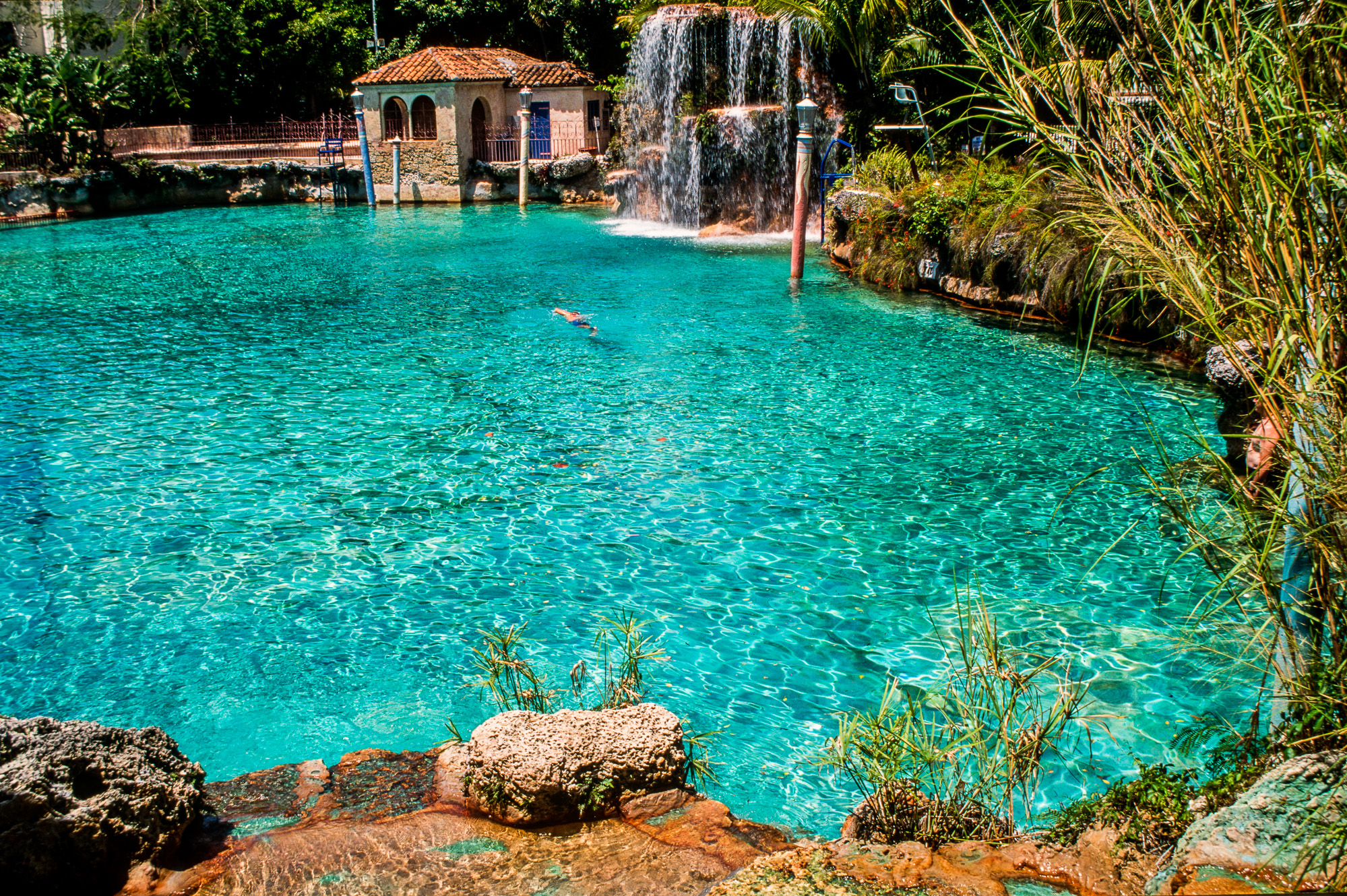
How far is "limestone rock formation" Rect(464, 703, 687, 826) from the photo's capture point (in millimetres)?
4234

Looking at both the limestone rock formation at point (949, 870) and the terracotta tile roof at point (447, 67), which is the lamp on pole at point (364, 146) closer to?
the terracotta tile roof at point (447, 67)

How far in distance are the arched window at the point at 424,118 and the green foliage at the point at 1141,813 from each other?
123 ft

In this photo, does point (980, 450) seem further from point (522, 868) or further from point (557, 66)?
point (557, 66)

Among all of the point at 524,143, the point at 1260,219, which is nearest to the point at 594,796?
the point at 1260,219

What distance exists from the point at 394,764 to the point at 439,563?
2.76 meters

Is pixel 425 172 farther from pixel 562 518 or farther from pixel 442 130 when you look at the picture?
pixel 562 518

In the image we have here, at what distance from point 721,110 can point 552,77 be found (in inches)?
485

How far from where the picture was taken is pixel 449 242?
25.4m

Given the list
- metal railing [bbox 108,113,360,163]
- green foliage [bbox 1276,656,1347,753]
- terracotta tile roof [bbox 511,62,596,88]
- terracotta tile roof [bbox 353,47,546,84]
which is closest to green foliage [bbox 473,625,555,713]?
green foliage [bbox 1276,656,1347,753]

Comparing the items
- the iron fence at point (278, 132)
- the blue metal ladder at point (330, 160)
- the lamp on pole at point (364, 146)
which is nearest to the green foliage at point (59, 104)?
the iron fence at point (278, 132)

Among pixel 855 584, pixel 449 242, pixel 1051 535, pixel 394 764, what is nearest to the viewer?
pixel 394 764

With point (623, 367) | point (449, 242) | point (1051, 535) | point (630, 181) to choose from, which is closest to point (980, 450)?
point (1051, 535)

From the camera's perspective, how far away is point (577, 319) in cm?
1525

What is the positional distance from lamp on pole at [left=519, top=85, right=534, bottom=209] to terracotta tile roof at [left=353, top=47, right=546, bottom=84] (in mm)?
1951
